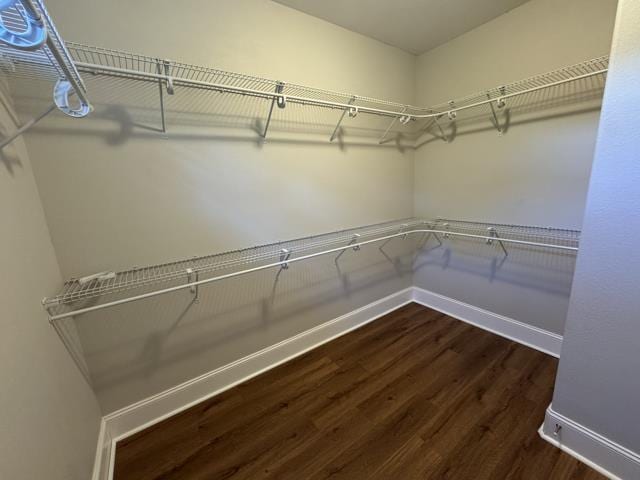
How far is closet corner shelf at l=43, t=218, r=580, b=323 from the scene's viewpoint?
1.18 meters

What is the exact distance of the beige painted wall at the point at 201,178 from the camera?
1.19m

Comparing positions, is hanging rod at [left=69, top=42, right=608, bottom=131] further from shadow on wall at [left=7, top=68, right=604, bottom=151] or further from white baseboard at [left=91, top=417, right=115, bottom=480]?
white baseboard at [left=91, top=417, right=115, bottom=480]

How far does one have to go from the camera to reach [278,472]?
1.26 metres

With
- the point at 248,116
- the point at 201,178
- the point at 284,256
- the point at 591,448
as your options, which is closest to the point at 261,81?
the point at 248,116

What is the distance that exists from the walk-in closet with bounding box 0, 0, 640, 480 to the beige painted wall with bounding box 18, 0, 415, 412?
1 centimetres

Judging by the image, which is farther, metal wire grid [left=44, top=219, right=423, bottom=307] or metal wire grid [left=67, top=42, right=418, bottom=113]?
metal wire grid [left=44, top=219, right=423, bottom=307]

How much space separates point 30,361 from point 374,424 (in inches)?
57.6

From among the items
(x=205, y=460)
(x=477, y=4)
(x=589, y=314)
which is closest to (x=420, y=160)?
(x=477, y=4)

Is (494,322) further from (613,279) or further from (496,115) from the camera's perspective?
(496,115)

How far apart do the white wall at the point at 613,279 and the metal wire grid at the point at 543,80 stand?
497mm

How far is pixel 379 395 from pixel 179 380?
1.17m

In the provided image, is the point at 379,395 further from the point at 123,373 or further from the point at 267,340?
the point at 123,373

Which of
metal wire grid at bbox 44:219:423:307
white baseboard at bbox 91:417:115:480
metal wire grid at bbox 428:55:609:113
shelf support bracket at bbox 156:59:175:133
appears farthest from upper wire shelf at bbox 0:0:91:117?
metal wire grid at bbox 428:55:609:113

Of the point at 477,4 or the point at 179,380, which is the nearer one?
the point at 179,380
